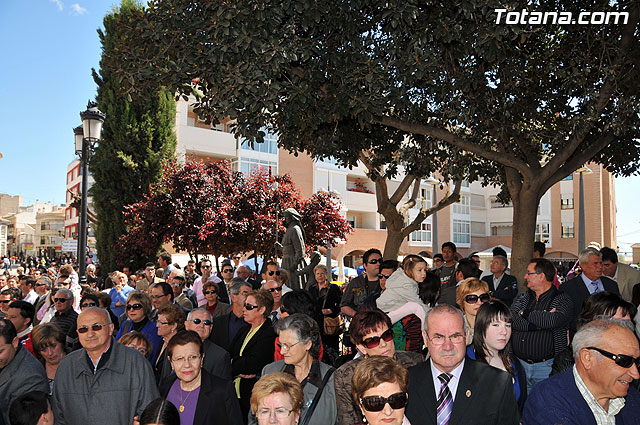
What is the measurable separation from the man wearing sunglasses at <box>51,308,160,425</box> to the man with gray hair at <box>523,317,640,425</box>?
2762 mm

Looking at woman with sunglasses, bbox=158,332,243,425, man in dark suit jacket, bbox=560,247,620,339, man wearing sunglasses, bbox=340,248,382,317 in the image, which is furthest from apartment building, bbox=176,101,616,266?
woman with sunglasses, bbox=158,332,243,425

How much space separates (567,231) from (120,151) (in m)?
41.7

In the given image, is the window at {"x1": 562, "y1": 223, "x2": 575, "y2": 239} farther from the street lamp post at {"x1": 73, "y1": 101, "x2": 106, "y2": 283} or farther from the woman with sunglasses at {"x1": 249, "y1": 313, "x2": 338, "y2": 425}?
the woman with sunglasses at {"x1": 249, "y1": 313, "x2": 338, "y2": 425}

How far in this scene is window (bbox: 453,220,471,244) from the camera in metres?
50.2

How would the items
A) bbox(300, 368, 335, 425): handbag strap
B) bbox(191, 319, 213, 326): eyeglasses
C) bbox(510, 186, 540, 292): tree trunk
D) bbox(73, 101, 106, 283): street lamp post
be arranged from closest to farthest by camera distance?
bbox(300, 368, 335, 425): handbag strap
bbox(191, 319, 213, 326): eyeglasses
bbox(510, 186, 540, 292): tree trunk
bbox(73, 101, 106, 283): street lamp post

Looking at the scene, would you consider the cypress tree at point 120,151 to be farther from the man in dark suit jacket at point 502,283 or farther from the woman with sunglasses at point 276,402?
the woman with sunglasses at point 276,402

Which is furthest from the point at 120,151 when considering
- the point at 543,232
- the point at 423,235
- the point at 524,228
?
the point at 543,232

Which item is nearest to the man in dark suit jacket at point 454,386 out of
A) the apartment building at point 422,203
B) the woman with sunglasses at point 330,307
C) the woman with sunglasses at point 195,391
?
the woman with sunglasses at point 195,391

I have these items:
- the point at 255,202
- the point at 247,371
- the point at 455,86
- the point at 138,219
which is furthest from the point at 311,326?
the point at 255,202

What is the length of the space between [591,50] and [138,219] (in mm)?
14546

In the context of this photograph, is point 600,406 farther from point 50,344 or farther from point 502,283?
point 50,344

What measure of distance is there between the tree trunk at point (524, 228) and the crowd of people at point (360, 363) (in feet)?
6.78

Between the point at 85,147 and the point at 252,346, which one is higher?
the point at 85,147

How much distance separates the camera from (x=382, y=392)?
2.78m
